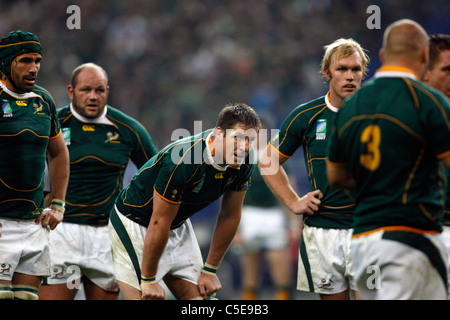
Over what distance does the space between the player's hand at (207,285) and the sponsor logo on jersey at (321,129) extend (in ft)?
4.39

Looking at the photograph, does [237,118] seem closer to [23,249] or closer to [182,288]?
[182,288]

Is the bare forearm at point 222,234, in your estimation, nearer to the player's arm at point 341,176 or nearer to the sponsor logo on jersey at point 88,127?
the player's arm at point 341,176

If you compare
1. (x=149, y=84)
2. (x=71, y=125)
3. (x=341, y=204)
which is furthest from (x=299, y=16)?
(x=341, y=204)

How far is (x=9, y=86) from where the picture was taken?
15.7 ft

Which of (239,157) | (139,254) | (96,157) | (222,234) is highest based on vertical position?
(239,157)

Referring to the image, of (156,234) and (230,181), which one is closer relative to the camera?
(156,234)

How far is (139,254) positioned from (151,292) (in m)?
0.45

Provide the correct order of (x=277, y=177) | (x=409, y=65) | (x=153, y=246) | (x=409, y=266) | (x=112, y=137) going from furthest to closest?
(x=112, y=137) → (x=277, y=177) → (x=153, y=246) → (x=409, y=65) → (x=409, y=266)

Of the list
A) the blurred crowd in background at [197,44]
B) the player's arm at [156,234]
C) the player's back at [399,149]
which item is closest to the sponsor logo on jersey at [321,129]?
the player's arm at [156,234]

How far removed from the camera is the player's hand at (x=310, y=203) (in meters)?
4.85

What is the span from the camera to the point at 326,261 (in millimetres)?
4836

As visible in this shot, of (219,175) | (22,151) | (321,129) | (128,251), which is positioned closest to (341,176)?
(219,175)
